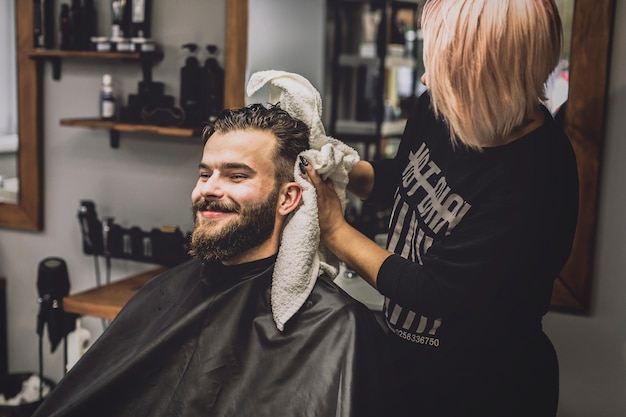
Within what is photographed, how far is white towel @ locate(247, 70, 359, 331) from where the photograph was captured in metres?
1.54

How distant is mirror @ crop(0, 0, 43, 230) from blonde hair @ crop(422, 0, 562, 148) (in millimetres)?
2249

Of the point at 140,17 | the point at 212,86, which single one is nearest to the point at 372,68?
the point at 212,86

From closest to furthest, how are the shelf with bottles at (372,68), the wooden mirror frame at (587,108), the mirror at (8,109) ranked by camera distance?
the wooden mirror frame at (587,108)
the mirror at (8,109)
the shelf with bottles at (372,68)

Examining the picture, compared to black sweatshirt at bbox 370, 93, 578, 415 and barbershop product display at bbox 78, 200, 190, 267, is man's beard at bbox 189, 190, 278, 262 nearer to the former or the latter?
black sweatshirt at bbox 370, 93, 578, 415

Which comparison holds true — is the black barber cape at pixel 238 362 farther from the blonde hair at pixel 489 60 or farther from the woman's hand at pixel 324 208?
the blonde hair at pixel 489 60

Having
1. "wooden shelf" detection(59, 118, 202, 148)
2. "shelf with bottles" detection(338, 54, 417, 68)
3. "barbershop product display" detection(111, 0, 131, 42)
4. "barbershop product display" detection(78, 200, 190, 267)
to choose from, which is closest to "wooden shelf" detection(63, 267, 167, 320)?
"barbershop product display" detection(78, 200, 190, 267)

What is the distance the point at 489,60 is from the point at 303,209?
0.50 metres

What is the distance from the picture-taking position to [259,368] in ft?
5.09

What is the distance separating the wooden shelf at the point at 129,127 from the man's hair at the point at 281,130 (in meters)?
1.08

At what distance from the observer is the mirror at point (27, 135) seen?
3.10 metres

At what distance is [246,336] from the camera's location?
161cm

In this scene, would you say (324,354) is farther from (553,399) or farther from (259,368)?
(553,399)

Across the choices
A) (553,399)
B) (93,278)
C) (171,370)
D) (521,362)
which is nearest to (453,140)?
(521,362)

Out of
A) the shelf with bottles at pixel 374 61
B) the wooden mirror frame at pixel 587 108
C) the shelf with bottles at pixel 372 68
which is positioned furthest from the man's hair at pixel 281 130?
the shelf with bottles at pixel 374 61
